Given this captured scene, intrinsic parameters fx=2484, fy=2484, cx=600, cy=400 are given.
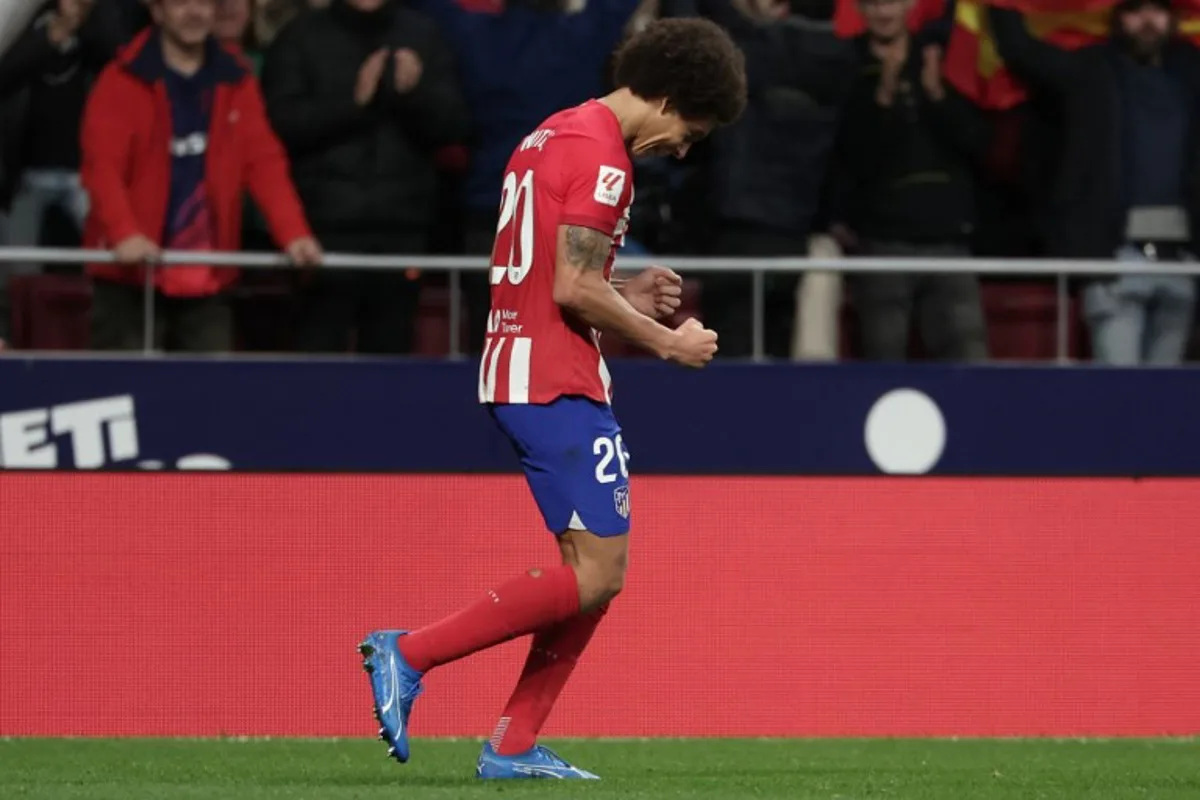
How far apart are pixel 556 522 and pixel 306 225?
3.85 metres

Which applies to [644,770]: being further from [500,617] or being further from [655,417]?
[655,417]

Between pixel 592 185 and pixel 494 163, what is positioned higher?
pixel 592 185

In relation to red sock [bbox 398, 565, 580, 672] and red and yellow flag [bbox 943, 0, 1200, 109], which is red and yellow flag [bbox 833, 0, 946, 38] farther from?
red sock [bbox 398, 565, 580, 672]

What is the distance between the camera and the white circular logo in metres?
10.1

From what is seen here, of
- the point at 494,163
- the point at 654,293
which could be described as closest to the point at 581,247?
the point at 654,293

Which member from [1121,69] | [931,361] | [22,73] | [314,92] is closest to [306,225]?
[314,92]

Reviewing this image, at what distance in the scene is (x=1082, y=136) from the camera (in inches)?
408

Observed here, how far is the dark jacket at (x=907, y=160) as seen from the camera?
33.3 feet

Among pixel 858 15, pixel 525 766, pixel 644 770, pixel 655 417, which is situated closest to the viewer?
pixel 525 766

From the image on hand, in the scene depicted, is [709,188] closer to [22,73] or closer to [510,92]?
[510,92]

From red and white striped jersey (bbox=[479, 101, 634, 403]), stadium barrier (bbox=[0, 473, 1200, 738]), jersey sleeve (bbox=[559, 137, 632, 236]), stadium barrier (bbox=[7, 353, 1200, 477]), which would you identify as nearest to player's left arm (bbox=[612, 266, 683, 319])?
→ red and white striped jersey (bbox=[479, 101, 634, 403])

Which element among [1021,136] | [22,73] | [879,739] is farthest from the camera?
[1021,136]

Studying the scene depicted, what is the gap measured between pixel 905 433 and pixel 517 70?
7.04 ft

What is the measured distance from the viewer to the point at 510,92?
9.95 metres
